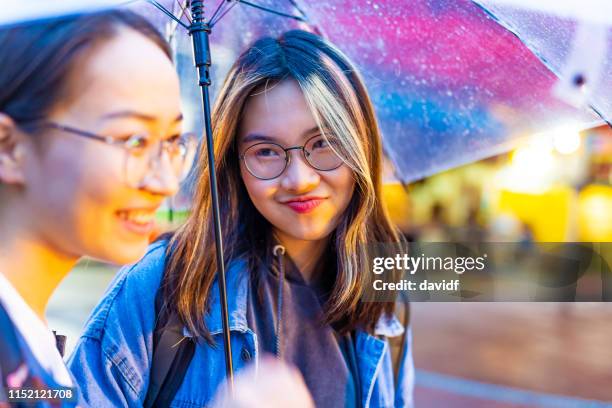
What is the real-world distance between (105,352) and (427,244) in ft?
3.00

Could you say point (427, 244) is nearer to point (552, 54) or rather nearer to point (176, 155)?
point (552, 54)

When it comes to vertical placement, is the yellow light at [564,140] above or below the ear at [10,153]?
above

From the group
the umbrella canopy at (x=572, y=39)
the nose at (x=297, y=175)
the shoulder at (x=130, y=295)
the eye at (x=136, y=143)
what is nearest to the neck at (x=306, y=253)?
the nose at (x=297, y=175)

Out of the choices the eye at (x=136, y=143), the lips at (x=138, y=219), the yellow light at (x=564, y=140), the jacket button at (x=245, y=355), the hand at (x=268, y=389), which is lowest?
the hand at (x=268, y=389)

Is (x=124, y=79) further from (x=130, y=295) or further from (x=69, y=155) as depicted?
(x=130, y=295)

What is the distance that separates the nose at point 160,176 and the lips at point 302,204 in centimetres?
28

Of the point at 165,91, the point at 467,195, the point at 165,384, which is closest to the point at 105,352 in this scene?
the point at 165,384

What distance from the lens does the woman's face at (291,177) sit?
4.44ft

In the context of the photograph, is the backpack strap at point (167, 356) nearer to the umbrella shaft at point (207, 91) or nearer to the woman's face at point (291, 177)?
the umbrella shaft at point (207, 91)

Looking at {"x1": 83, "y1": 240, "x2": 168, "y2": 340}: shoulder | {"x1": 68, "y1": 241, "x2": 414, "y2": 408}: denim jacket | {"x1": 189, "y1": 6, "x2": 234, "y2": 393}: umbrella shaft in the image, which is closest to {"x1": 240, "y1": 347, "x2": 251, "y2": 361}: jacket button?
{"x1": 68, "y1": 241, "x2": 414, "y2": 408}: denim jacket

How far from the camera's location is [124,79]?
1245 mm

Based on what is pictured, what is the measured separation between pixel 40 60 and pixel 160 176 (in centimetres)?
34

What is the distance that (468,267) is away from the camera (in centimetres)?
160

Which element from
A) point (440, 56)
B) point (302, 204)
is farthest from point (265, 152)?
point (440, 56)
